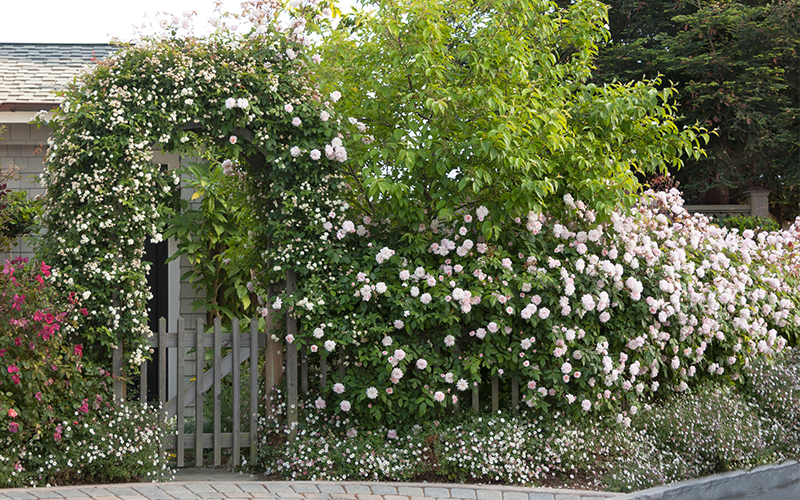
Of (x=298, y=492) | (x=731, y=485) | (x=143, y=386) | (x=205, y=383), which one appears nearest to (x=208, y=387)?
(x=205, y=383)

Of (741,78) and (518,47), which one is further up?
(741,78)

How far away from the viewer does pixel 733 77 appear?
12578 mm

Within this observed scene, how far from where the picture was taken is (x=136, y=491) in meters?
4.45

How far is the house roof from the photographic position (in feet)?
24.3

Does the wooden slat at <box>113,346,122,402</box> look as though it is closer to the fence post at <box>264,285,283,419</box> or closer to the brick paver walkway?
the brick paver walkway

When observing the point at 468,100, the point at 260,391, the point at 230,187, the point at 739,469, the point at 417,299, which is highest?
the point at 468,100

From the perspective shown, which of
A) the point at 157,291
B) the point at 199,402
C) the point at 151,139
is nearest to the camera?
the point at 151,139

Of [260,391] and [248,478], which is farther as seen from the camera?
[260,391]

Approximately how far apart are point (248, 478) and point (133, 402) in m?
1.05

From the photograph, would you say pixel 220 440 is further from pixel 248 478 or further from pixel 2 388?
pixel 2 388

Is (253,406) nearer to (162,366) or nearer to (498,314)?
(162,366)

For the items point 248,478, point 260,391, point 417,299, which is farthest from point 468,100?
point 248,478

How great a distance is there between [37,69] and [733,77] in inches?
460

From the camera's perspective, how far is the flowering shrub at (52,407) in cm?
449
